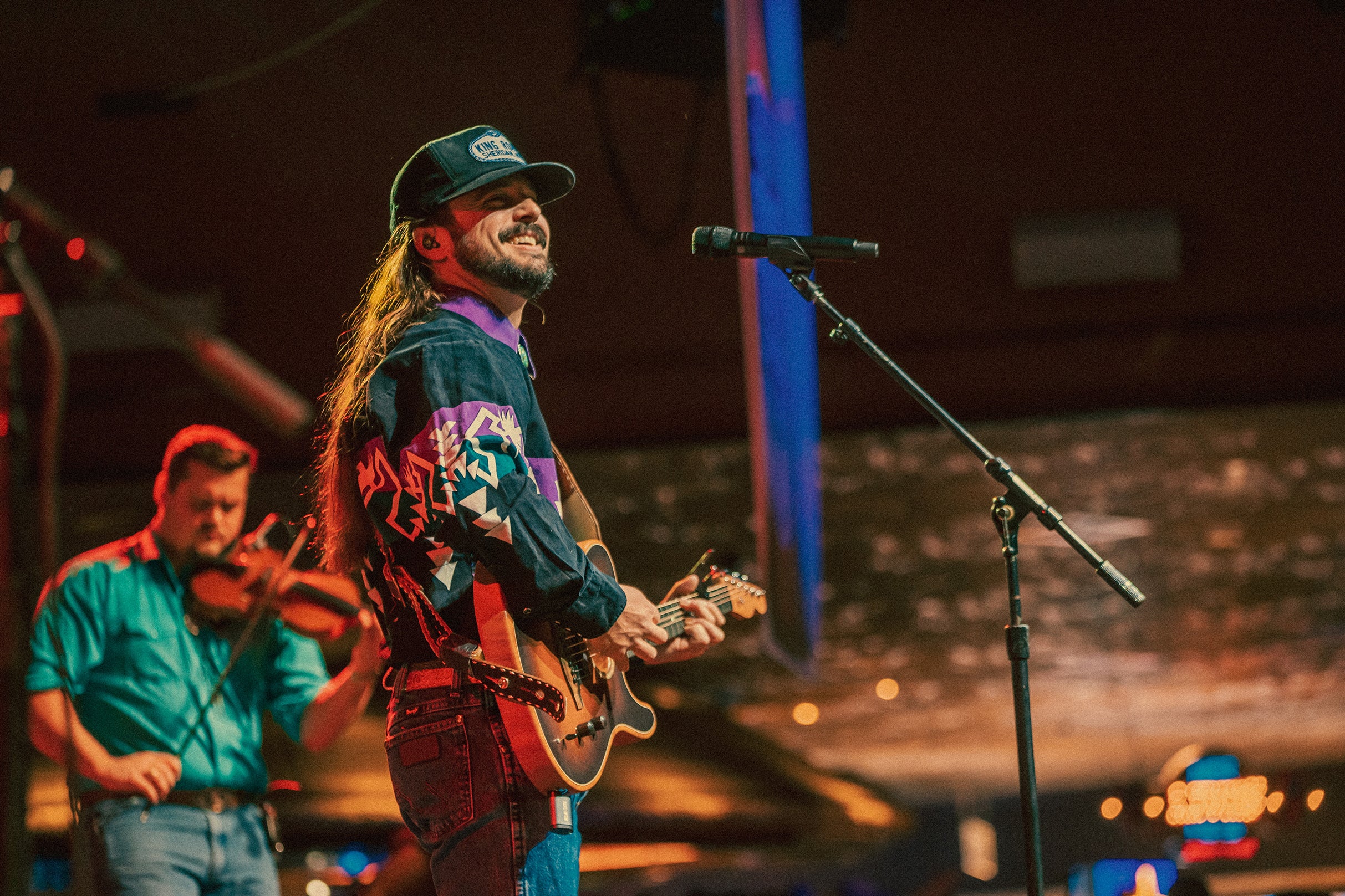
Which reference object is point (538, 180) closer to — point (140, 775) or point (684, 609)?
point (684, 609)

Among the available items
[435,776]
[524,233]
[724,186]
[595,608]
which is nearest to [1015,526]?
[595,608]

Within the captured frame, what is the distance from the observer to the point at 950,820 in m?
20.9

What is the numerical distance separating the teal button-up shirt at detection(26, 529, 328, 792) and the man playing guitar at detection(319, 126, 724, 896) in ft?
2.48

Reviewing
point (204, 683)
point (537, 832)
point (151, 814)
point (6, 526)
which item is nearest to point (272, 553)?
point (204, 683)

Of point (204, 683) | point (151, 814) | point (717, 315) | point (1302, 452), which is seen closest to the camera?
point (151, 814)

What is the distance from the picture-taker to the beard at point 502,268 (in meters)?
2.41

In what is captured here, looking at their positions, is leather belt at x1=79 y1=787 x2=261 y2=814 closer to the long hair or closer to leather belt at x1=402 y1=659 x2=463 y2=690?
the long hair

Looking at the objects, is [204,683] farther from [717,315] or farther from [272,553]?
[717,315]

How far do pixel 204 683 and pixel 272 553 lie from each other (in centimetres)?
33

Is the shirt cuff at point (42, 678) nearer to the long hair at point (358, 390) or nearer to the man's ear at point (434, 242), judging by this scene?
the long hair at point (358, 390)

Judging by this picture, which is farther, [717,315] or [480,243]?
[717,315]

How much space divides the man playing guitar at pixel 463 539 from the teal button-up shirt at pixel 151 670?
2.48 feet

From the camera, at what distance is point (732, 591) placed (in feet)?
8.96

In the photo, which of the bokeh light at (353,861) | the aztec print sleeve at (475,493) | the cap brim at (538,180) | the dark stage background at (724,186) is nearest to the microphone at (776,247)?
the cap brim at (538,180)
